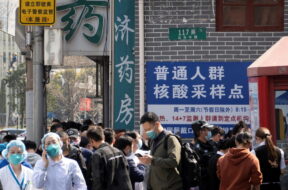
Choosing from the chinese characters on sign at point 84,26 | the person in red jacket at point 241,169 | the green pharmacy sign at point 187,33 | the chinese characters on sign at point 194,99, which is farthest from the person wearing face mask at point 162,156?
the chinese characters on sign at point 84,26

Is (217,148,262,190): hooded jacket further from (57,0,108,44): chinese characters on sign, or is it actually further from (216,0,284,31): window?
(57,0,108,44): chinese characters on sign

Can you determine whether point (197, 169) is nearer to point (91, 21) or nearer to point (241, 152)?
point (241, 152)

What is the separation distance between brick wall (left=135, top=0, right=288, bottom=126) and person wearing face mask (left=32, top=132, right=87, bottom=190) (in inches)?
252

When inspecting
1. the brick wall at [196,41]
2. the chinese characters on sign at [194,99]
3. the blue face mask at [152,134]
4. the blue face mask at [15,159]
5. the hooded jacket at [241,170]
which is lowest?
the hooded jacket at [241,170]

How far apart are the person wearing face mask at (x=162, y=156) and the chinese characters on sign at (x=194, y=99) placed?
5254 mm

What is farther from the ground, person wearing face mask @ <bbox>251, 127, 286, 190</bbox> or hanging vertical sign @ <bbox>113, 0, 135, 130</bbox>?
hanging vertical sign @ <bbox>113, 0, 135, 130</bbox>

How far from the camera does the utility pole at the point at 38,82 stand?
15.6 m

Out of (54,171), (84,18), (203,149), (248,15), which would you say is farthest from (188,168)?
(84,18)

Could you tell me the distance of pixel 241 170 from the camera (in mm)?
9641

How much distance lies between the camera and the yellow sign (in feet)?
48.3

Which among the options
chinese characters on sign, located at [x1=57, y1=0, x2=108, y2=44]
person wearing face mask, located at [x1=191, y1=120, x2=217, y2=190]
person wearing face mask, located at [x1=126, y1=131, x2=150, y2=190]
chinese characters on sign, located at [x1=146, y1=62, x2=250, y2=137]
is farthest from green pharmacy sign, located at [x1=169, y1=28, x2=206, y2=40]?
person wearing face mask, located at [x1=126, y1=131, x2=150, y2=190]

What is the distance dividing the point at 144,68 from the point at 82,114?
202 feet

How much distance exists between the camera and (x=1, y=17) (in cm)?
6338

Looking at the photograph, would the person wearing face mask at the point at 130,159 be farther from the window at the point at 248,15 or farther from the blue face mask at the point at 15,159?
the window at the point at 248,15
